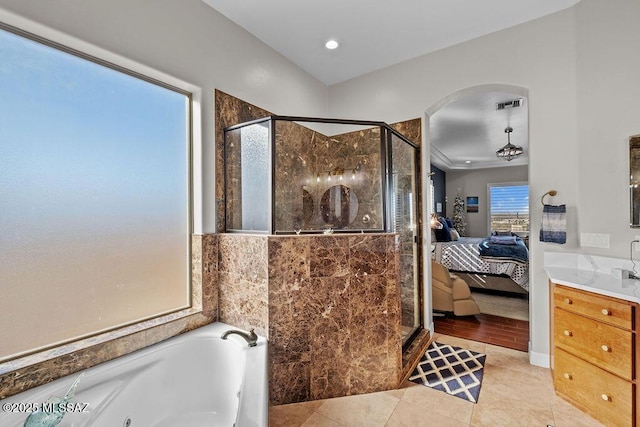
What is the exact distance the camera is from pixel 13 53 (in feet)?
4.67

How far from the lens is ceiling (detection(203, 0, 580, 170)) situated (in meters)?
2.28

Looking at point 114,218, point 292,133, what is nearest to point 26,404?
point 114,218

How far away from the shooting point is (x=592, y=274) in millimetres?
2102

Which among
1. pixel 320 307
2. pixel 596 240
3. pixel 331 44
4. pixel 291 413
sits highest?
pixel 331 44

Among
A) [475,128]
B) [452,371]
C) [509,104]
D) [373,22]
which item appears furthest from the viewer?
[475,128]

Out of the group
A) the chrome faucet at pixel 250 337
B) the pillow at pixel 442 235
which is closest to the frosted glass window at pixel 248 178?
the chrome faucet at pixel 250 337

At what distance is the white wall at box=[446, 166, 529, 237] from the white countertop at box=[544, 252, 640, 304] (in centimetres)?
635

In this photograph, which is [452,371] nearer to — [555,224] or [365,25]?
[555,224]

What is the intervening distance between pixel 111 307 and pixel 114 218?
584 millimetres

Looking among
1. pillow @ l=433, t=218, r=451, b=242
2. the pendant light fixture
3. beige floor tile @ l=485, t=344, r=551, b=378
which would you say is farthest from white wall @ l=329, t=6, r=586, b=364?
pillow @ l=433, t=218, r=451, b=242

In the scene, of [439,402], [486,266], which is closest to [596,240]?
[439,402]

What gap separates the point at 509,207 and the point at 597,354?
7045 mm

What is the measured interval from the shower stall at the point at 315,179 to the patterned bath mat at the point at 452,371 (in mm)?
310

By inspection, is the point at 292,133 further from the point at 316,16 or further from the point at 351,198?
the point at 316,16
